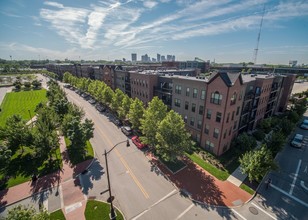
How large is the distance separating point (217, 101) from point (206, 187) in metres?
14.2

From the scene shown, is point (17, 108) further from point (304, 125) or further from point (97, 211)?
point (304, 125)

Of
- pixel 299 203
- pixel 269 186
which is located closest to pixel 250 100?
pixel 269 186

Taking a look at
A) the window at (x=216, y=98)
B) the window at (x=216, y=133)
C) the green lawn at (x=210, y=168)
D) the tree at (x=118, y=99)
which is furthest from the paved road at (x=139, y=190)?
the tree at (x=118, y=99)

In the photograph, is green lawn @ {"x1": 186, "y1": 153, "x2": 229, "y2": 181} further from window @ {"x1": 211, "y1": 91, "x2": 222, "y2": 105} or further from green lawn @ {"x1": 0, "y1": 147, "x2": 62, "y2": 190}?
green lawn @ {"x1": 0, "y1": 147, "x2": 62, "y2": 190}

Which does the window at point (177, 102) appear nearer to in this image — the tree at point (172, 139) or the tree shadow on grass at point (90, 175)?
the tree at point (172, 139)

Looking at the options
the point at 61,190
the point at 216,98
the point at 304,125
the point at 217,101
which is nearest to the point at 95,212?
the point at 61,190

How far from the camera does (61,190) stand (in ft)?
70.4

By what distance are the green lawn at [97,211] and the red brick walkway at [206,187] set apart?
9492mm

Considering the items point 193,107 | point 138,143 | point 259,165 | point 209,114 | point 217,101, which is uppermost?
point 217,101

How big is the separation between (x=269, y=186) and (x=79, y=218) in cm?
2580

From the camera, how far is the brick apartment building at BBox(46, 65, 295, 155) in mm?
27469

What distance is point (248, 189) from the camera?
22266mm

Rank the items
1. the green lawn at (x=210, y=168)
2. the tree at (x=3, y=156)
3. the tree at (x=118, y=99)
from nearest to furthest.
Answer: the tree at (x=3, y=156)
the green lawn at (x=210, y=168)
the tree at (x=118, y=99)

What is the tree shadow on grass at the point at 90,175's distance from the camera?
22109 mm
